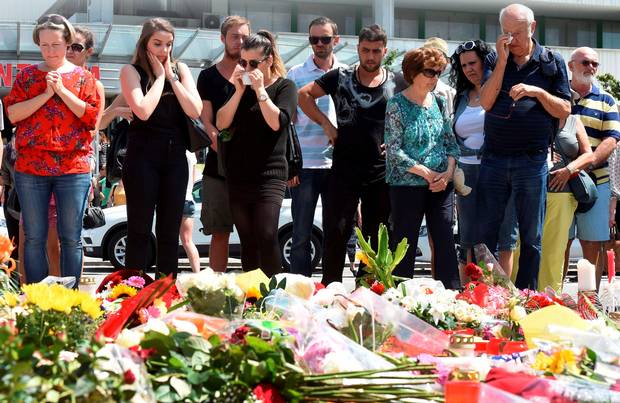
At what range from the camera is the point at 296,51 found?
22.1 metres

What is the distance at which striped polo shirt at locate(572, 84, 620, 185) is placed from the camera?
751cm

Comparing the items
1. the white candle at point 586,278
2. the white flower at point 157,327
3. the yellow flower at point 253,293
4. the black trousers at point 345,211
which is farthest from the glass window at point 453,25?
the white flower at point 157,327

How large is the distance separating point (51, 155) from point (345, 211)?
188 centimetres

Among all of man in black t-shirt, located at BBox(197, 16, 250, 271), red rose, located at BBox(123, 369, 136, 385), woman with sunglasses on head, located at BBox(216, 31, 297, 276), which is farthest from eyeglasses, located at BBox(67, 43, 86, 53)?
red rose, located at BBox(123, 369, 136, 385)

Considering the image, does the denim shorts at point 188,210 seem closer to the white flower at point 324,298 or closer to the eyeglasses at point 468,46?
the eyeglasses at point 468,46

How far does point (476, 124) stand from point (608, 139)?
3.61 ft

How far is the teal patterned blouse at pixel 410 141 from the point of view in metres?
6.16

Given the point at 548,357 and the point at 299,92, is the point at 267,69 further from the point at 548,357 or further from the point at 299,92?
the point at 548,357

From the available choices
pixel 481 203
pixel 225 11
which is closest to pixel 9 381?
pixel 481 203

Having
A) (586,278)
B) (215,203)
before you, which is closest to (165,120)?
(215,203)

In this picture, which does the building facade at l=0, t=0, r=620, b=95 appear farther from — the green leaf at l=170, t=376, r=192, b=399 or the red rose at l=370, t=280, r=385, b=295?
the green leaf at l=170, t=376, r=192, b=399

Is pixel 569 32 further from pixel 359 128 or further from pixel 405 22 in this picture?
pixel 359 128

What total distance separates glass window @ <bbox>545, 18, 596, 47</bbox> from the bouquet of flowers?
1556 inches

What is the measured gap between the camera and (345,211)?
259 inches
